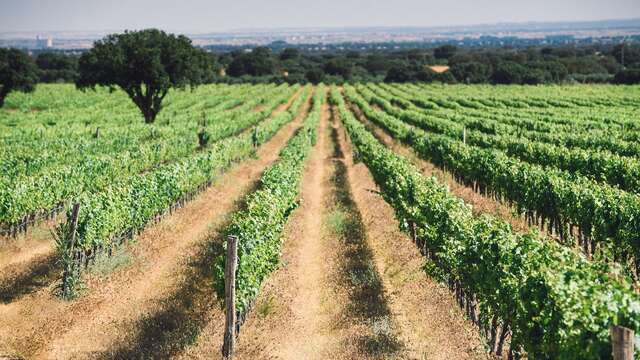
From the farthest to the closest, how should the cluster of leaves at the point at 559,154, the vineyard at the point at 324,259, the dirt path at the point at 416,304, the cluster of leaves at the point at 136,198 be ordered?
the cluster of leaves at the point at 559,154 → the cluster of leaves at the point at 136,198 → the dirt path at the point at 416,304 → the vineyard at the point at 324,259

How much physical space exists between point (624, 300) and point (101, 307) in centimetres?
1189

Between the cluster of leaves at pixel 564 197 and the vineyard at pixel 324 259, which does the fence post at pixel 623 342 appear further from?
the cluster of leaves at pixel 564 197

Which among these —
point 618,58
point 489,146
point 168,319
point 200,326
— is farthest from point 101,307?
point 618,58

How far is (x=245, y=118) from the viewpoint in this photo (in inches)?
2060

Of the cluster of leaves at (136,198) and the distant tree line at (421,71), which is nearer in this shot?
the cluster of leaves at (136,198)

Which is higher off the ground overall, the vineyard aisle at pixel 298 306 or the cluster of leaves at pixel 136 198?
the cluster of leaves at pixel 136 198

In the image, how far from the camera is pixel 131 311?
13984 millimetres

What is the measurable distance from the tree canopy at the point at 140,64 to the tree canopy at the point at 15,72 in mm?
25840

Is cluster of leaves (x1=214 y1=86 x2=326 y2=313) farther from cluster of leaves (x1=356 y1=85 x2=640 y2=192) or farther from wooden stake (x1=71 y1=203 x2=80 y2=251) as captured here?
cluster of leaves (x1=356 y1=85 x2=640 y2=192)

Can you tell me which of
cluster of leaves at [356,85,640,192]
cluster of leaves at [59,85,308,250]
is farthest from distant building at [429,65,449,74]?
cluster of leaves at [59,85,308,250]

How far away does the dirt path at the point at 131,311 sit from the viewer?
1223cm

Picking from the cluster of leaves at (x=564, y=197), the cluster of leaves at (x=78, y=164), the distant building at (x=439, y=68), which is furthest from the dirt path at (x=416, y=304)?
the distant building at (x=439, y=68)

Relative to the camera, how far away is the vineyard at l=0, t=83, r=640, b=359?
34.5ft

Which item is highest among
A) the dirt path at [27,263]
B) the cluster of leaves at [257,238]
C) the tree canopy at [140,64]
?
the tree canopy at [140,64]
